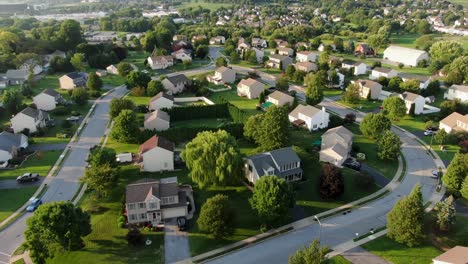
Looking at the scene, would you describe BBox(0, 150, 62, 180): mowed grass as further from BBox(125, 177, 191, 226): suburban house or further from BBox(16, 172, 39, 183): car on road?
BBox(125, 177, 191, 226): suburban house

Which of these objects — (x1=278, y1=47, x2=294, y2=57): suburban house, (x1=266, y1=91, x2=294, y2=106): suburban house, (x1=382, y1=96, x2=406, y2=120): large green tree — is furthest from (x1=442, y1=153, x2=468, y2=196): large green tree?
(x1=278, y1=47, x2=294, y2=57): suburban house

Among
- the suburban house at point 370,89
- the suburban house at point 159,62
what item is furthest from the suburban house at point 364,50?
the suburban house at point 159,62

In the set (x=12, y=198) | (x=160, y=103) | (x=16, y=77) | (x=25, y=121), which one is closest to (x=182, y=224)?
(x=12, y=198)

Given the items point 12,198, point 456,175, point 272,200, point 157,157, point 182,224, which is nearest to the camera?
point 272,200

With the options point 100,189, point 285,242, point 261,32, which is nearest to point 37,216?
point 100,189

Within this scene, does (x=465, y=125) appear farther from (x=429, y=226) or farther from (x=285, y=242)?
(x=285, y=242)

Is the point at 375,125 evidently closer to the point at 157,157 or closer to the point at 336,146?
the point at 336,146

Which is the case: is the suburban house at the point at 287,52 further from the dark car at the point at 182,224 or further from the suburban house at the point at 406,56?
Result: the dark car at the point at 182,224
